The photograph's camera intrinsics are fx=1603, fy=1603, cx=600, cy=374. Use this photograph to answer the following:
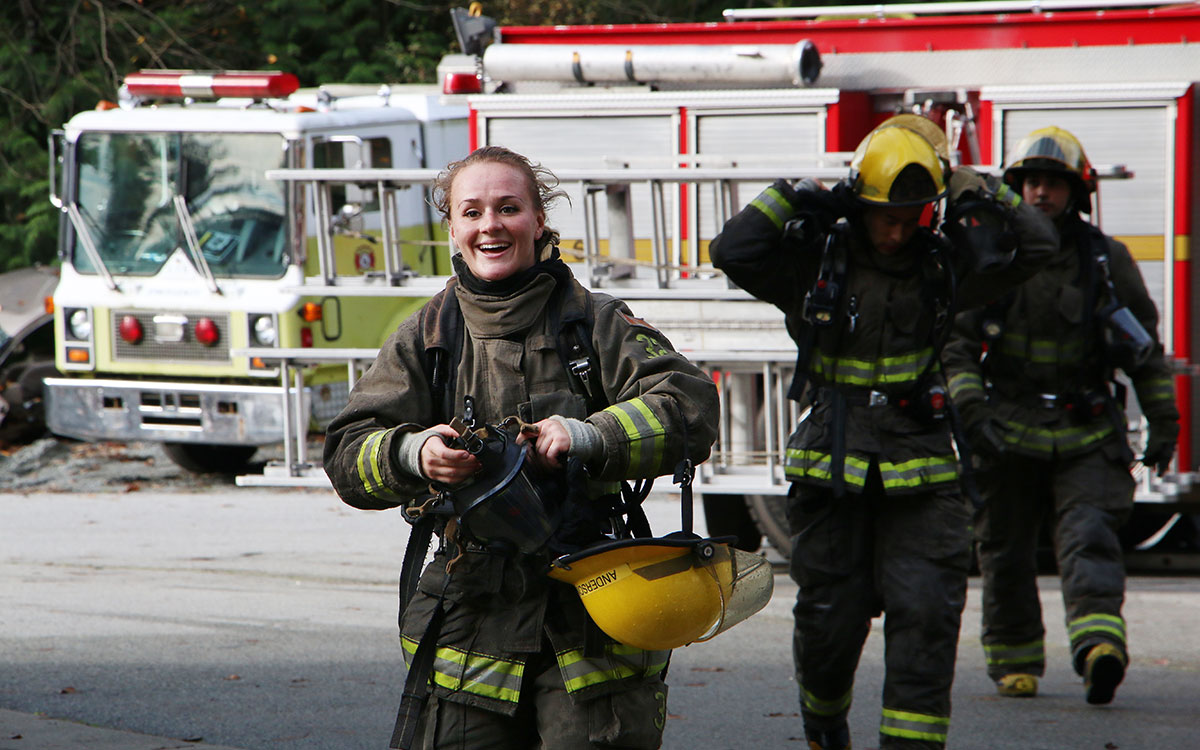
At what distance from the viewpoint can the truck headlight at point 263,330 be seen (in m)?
10.5

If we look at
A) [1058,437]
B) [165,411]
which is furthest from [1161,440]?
[165,411]

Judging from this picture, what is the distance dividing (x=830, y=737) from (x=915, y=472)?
81cm

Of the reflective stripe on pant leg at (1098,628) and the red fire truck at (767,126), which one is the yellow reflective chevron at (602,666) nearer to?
the reflective stripe on pant leg at (1098,628)

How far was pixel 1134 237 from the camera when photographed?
7.64 meters

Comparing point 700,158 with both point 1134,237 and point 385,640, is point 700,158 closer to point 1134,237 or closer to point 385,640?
point 1134,237

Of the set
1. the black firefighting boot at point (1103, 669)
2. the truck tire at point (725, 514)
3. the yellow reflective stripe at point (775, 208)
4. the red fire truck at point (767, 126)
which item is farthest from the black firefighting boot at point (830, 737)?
the truck tire at point (725, 514)

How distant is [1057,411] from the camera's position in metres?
5.57

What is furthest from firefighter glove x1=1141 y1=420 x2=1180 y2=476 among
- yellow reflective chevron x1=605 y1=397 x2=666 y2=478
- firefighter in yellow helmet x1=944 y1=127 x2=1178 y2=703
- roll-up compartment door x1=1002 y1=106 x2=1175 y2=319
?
yellow reflective chevron x1=605 y1=397 x2=666 y2=478

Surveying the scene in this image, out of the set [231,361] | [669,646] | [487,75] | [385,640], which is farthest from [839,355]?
[231,361]

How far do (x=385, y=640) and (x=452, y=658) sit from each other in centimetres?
361

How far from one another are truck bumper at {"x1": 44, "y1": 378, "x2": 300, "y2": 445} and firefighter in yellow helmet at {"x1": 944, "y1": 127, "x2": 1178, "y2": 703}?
5679mm

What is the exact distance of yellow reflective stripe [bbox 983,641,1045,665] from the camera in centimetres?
565

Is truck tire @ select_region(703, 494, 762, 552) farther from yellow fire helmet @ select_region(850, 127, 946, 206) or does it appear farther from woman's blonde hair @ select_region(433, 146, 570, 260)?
woman's blonde hair @ select_region(433, 146, 570, 260)

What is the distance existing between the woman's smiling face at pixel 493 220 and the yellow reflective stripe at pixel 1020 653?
3290 millimetres
